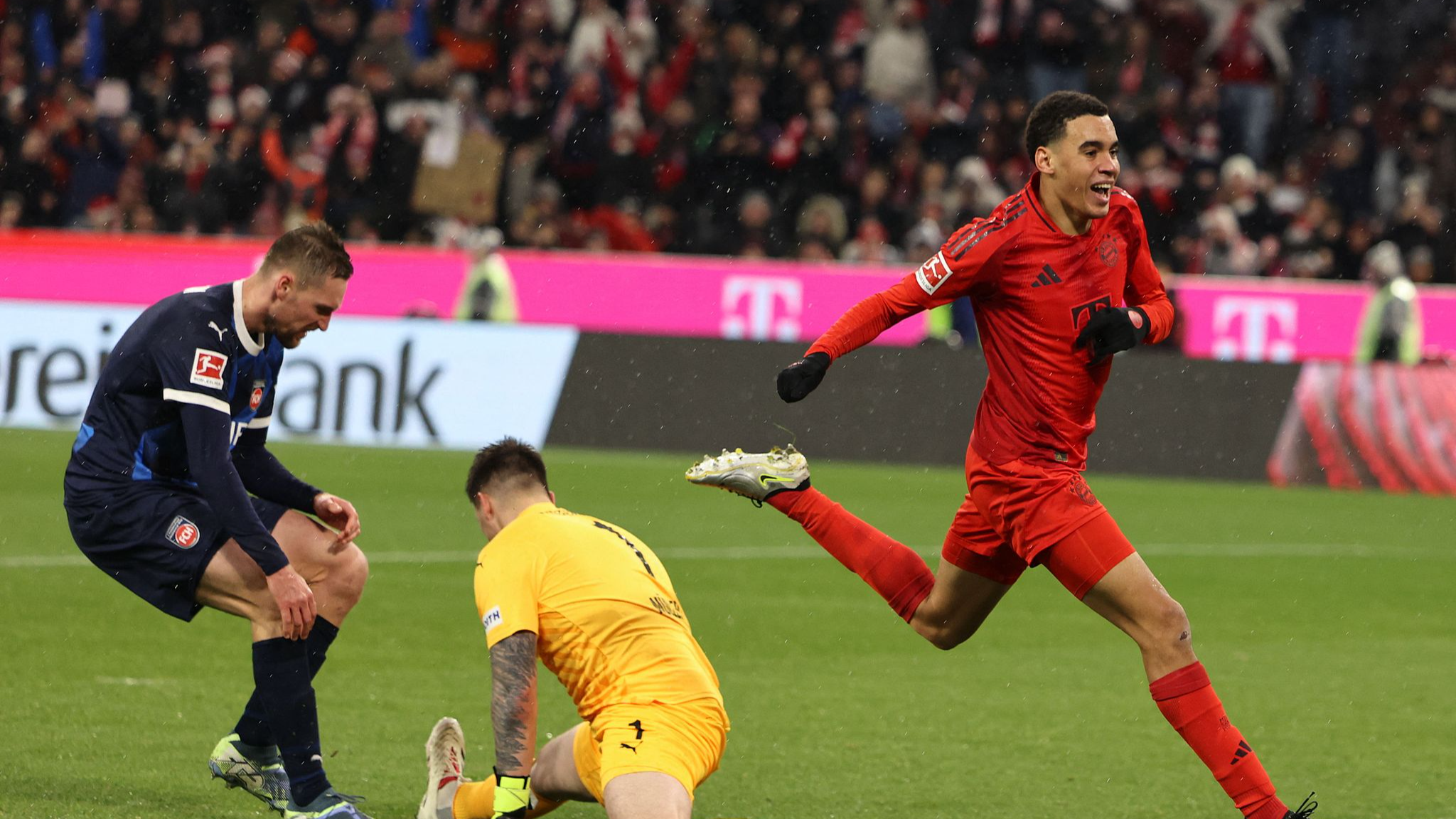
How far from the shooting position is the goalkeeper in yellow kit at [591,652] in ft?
16.0

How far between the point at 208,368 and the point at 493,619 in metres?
1.21

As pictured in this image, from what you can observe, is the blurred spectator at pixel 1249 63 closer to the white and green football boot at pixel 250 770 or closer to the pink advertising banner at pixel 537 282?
the pink advertising banner at pixel 537 282

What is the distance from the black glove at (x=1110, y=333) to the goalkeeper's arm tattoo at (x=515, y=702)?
1.95 m

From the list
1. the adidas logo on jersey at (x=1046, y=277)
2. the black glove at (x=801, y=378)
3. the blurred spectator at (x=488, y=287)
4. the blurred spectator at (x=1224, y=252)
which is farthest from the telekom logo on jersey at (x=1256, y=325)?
the black glove at (x=801, y=378)

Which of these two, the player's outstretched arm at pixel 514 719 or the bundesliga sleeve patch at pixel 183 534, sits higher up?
the bundesliga sleeve patch at pixel 183 534

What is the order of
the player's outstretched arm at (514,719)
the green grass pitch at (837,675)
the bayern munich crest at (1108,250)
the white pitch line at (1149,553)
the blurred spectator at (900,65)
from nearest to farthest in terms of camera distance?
the player's outstretched arm at (514,719) < the bayern munich crest at (1108,250) < the green grass pitch at (837,675) < the white pitch line at (1149,553) < the blurred spectator at (900,65)

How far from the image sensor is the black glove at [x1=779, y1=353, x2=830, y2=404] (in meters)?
5.57

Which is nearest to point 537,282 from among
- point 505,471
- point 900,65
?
point 900,65

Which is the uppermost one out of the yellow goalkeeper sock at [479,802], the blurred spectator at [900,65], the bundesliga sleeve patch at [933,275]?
the blurred spectator at [900,65]

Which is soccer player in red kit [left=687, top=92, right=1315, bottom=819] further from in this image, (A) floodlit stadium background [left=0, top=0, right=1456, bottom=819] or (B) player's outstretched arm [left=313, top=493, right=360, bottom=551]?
(B) player's outstretched arm [left=313, top=493, right=360, bottom=551]

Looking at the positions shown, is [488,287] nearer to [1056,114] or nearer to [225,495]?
[1056,114]

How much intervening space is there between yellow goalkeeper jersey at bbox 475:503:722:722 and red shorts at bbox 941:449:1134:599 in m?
1.19

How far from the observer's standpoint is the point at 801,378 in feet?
18.3

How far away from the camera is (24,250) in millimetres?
20031
